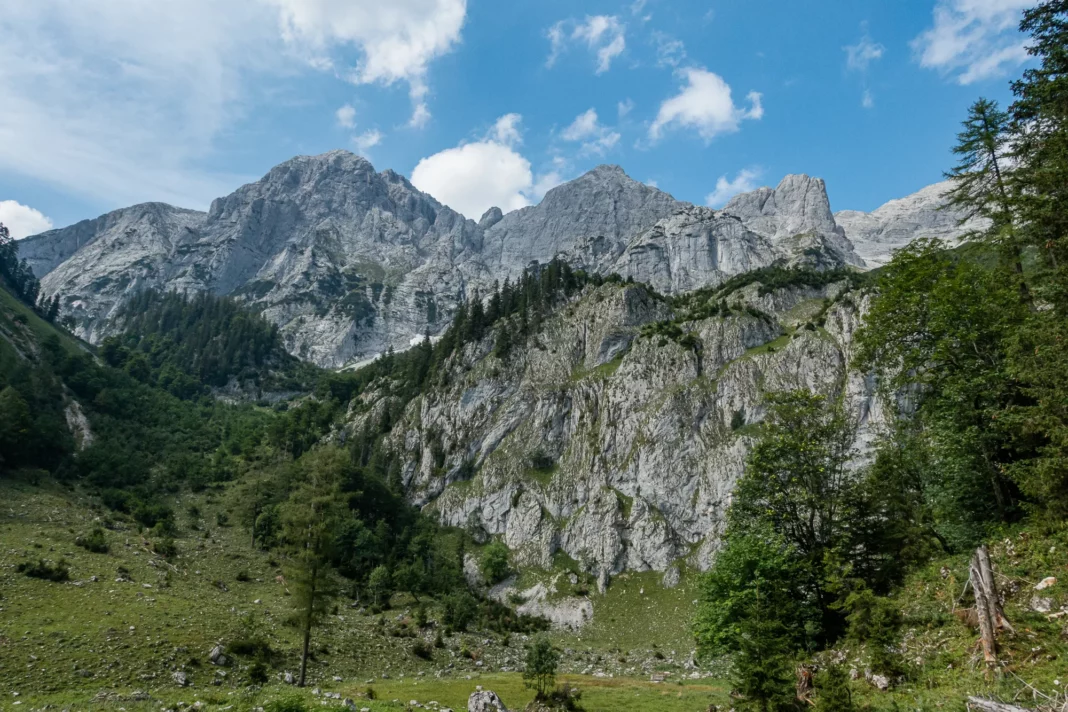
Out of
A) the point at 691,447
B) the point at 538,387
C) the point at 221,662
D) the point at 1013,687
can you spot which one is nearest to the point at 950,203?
the point at 1013,687

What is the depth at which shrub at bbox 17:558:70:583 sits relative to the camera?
33.8m

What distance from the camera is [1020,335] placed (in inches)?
749

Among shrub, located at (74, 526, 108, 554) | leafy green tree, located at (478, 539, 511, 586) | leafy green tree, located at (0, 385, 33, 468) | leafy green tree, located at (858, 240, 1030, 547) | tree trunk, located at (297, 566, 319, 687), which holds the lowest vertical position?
leafy green tree, located at (478, 539, 511, 586)

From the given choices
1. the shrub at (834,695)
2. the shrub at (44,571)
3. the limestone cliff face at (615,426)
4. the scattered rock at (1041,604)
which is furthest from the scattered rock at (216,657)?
the limestone cliff face at (615,426)

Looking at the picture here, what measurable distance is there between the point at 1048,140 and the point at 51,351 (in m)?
145

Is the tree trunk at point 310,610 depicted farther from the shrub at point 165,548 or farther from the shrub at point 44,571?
the shrub at point 165,548

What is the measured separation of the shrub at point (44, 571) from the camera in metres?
33.8

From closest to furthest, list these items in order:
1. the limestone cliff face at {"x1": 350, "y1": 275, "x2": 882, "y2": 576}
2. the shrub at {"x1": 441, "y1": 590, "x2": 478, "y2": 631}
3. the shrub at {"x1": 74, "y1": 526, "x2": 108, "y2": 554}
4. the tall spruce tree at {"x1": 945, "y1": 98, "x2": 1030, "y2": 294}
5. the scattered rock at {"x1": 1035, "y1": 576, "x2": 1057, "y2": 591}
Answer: the scattered rock at {"x1": 1035, "y1": 576, "x2": 1057, "y2": 591}
the tall spruce tree at {"x1": 945, "y1": 98, "x2": 1030, "y2": 294}
the shrub at {"x1": 74, "y1": 526, "x2": 108, "y2": 554}
the shrub at {"x1": 441, "y1": 590, "x2": 478, "y2": 631}
the limestone cliff face at {"x1": 350, "y1": 275, "x2": 882, "y2": 576}

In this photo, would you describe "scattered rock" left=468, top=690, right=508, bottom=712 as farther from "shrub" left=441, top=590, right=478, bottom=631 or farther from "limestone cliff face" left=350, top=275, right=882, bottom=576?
"limestone cliff face" left=350, top=275, right=882, bottom=576

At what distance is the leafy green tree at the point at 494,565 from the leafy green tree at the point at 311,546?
48.3 m

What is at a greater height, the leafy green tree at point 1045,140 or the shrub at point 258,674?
the leafy green tree at point 1045,140

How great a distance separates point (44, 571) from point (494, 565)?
53.9 meters

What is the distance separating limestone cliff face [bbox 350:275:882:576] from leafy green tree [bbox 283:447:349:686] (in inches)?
2062

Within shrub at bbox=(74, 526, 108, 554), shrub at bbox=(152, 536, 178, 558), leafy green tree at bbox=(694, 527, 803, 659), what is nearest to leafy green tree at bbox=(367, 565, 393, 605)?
shrub at bbox=(152, 536, 178, 558)
